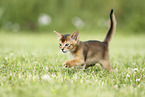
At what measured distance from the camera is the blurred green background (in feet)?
50.0

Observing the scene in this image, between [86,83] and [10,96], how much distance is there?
3.53 ft

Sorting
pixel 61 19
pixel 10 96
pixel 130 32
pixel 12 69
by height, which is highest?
pixel 61 19

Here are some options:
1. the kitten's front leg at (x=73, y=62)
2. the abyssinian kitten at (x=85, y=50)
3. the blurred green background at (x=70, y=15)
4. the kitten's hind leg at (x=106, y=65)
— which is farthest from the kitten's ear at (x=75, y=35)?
the blurred green background at (x=70, y=15)

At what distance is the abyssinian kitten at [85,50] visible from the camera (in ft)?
11.3

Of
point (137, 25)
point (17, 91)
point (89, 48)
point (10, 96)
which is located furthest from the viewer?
point (137, 25)

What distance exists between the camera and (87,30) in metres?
16.0

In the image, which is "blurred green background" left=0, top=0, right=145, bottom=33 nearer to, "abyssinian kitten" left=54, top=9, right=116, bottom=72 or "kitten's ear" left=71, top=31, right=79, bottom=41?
"abyssinian kitten" left=54, top=9, right=116, bottom=72

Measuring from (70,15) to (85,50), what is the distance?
12.7 m

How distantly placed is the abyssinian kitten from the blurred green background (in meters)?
11.7

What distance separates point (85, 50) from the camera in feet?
12.1

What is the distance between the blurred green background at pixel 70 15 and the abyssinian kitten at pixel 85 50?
11715mm

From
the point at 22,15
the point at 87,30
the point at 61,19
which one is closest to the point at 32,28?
the point at 22,15

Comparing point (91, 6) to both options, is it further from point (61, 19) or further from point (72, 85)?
point (72, 85)

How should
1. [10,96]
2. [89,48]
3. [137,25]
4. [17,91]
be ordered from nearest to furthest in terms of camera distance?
[10,96], [17,91], [89,48], [137,25]
